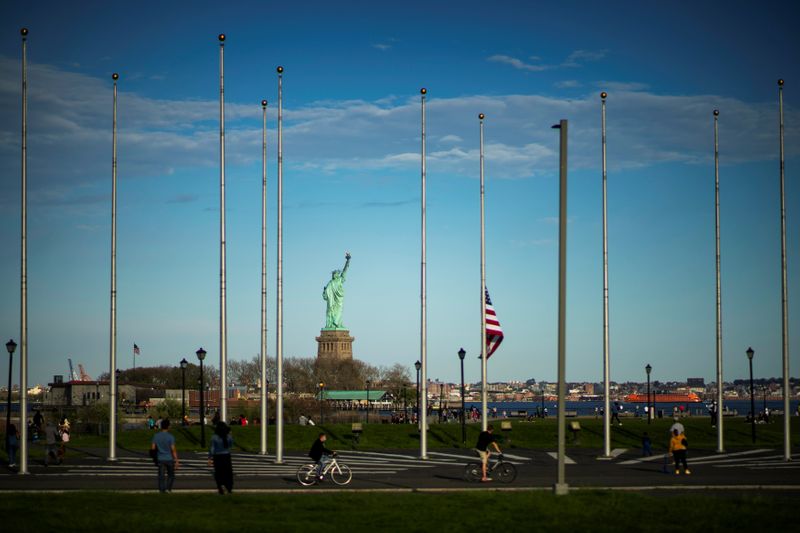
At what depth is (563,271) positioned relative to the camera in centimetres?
2700

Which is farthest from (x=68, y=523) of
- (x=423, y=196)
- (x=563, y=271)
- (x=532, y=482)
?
(x=423, y=196)

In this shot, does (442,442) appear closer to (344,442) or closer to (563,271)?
(344,442)

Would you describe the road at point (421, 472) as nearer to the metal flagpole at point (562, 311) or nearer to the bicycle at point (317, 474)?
the bicycle at point (317, 474)

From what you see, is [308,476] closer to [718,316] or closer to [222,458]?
[222,458]

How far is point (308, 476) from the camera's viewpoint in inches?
1314

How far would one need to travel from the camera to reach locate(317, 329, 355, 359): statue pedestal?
173 meters

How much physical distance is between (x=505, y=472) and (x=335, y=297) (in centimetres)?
12936

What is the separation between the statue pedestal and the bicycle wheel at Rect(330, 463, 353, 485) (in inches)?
5376

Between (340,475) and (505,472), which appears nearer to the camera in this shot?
(340,475)

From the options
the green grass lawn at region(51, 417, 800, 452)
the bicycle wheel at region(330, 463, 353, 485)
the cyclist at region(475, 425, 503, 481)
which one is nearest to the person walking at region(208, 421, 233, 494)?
the bicycle wheel at region(330, 463, 353, 485)

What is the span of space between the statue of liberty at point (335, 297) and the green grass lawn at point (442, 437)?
90722 millimetres

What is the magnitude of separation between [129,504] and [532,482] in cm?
1413

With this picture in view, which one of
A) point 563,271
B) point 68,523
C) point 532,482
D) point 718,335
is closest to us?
point 68,523

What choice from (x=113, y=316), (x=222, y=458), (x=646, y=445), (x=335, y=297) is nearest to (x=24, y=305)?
(x=113, y=316)
